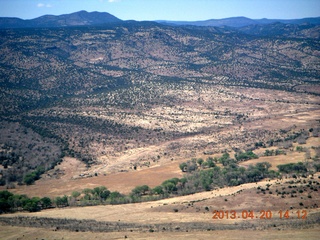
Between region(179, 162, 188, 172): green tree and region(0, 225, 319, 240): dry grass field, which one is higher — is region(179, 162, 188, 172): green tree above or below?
below

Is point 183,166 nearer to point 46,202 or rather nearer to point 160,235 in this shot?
point 46,202

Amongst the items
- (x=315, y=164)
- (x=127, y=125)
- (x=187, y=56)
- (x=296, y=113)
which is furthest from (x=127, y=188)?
(x=187, y=56)

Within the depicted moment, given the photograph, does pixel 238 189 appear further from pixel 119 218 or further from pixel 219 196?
pixel 119 218

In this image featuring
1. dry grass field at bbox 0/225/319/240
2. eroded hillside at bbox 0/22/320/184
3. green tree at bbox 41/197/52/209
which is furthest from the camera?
eroded hillside at bbox 0/22/320/184

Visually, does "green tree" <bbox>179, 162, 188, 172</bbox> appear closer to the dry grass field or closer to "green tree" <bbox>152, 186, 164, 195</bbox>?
"green tree" <bbox>152, 186, 164, 195</bbox>
